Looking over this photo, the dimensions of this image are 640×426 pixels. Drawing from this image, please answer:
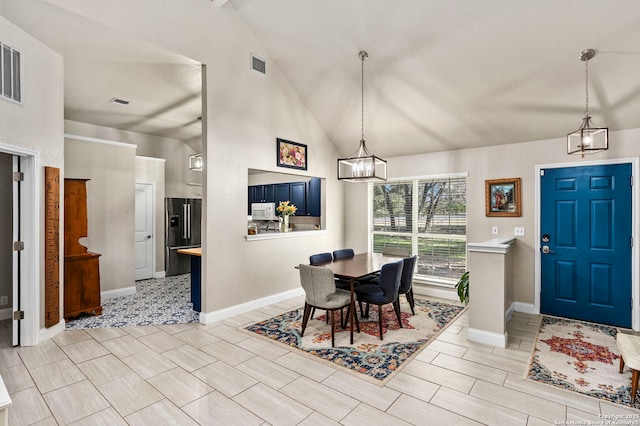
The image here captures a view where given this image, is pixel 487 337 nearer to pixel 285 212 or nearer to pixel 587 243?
pixel 587 243

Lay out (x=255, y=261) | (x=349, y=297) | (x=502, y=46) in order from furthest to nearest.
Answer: (x=255, y=261), (x=349, y=297), (x=502, y=46)

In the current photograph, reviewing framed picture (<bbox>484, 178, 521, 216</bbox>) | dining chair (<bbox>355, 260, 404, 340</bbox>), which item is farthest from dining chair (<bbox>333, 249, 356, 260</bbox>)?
framed picture (<bbox>484, 178, 521, 216</bbox>)

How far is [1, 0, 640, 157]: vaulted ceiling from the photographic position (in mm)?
3113

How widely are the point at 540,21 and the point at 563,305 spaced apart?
3.48m

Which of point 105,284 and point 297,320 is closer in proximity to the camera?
point 297,320

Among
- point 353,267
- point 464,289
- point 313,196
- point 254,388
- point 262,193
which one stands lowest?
point 254,388

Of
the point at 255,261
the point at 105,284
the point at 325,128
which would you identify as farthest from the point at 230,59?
the point at 105,284

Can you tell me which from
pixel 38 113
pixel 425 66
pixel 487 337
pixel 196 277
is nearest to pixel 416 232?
pixel 487 337

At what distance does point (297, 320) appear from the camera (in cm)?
418

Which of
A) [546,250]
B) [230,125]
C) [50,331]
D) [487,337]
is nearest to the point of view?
[487,337]

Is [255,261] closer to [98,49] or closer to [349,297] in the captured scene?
[349,297]

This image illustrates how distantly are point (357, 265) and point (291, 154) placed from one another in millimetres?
2146

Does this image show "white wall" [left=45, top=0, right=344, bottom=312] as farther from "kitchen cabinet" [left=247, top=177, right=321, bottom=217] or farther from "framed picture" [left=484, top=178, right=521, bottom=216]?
"framed picture" [left=484, top=178, right=521, bottom=216]

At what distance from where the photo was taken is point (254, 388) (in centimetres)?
263
